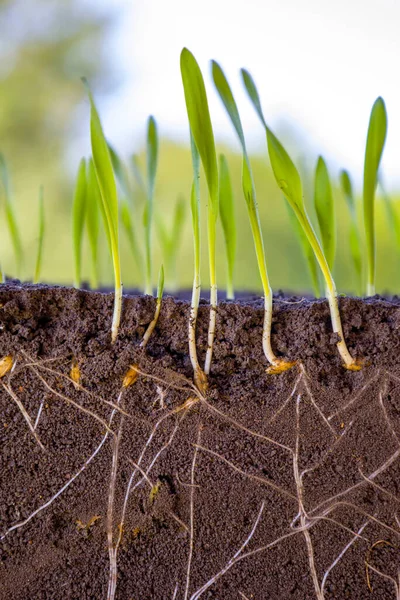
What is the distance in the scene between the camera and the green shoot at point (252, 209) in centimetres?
56

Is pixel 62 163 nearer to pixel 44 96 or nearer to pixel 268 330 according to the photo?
pixel 44 96

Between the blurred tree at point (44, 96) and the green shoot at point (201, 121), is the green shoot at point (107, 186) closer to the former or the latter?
the green shoot at point (201, 121)

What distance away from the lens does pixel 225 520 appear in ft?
1.85

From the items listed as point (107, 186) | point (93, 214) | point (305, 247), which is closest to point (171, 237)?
A: point (93, 214)

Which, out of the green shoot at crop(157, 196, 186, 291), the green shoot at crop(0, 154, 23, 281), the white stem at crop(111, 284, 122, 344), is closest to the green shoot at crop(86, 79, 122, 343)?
the white stem at crop(111, 284, 122, 344)

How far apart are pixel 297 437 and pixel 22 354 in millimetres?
330

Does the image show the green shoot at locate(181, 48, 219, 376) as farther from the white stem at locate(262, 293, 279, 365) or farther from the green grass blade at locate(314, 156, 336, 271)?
Result: the green grass blade at locate(314, 156, 336, 271)

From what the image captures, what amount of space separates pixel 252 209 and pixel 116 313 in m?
0.20

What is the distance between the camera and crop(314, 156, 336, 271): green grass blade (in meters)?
0.71

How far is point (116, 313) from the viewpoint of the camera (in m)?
0.57

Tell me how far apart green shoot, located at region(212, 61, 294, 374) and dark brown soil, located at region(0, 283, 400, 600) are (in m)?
0.01

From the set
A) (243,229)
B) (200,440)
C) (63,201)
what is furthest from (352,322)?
(63,201)

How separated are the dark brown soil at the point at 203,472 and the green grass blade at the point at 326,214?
0.55 ft

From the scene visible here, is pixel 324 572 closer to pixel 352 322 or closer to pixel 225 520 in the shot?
pixel 225 520
